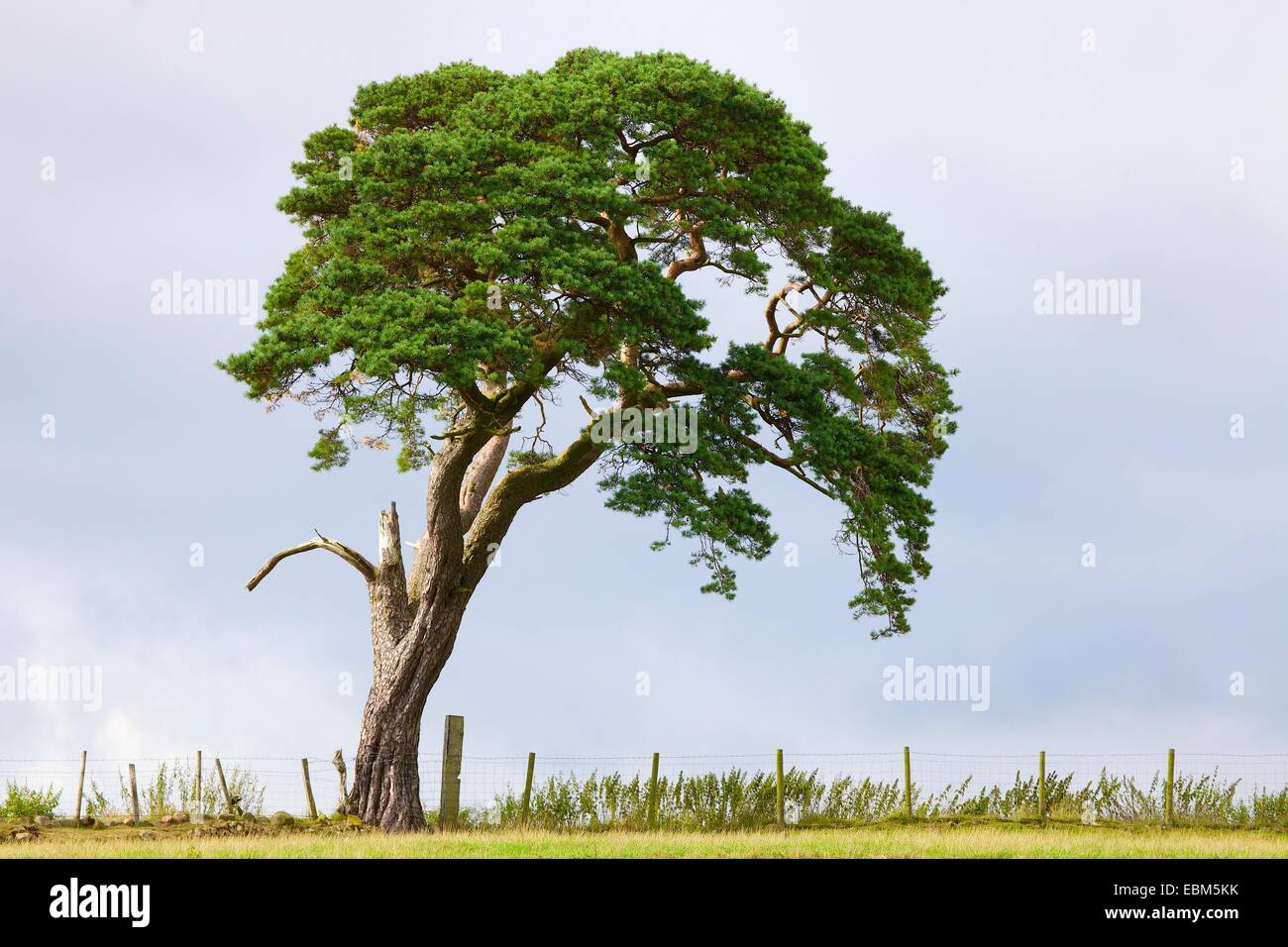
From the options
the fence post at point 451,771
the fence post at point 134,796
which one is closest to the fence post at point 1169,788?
the fence post at point 451,771

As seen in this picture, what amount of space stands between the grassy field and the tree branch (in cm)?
464

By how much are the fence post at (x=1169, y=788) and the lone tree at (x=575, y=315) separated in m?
6.85

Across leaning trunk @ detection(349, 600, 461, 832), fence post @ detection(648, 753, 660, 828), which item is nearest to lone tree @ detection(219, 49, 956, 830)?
leaning trunk @ detection(349, 600, 461, 832)

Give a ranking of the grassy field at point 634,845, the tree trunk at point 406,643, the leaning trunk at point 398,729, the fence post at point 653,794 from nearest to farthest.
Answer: the grassy field at point 634,845 → the leaning trunk at point 398,729 → the tree trunk at point 406,643 → the fence post at point 653,794

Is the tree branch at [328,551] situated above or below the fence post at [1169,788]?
above

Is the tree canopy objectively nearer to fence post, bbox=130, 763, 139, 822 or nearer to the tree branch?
the tree branch

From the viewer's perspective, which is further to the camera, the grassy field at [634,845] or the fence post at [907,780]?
the fence post at [907,780]

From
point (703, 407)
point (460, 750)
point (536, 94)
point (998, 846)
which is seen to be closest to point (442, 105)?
point (536, 94)

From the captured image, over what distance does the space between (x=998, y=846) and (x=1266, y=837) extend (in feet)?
23.5

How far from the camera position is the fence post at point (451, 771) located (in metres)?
20.6

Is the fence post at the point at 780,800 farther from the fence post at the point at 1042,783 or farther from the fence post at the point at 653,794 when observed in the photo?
the fence post at the point at 1042,783

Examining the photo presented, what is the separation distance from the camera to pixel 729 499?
18.9m

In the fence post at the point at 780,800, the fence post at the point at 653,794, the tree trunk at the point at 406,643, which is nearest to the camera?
the tree trunk at the point at 406,643
